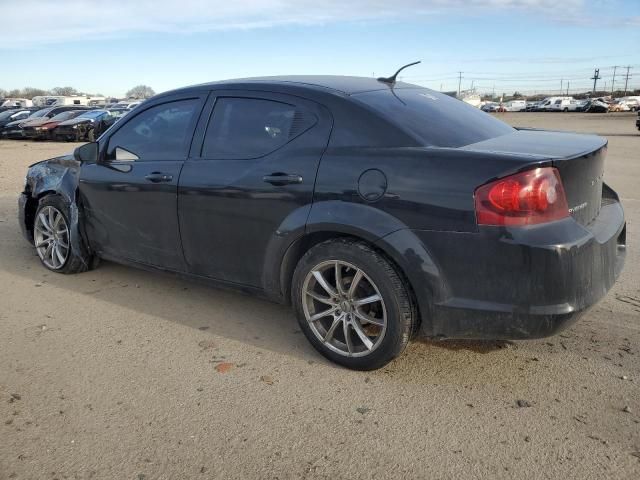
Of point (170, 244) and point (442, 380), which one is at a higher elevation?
point (170, 244)

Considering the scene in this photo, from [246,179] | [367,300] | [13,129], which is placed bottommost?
[13,129]

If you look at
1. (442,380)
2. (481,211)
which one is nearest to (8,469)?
(442,380)

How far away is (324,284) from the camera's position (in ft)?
10.9

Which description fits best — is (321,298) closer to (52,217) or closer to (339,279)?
(339,279)

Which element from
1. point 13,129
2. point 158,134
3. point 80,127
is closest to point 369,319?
point 158,134

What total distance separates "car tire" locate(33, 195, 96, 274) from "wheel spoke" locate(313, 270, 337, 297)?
258 cm

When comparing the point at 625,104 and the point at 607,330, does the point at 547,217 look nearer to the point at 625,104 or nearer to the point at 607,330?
the point at 607,330

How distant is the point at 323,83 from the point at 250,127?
0.56m

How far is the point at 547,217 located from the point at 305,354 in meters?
1.67

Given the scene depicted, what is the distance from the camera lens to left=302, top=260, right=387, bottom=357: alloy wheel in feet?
10.5

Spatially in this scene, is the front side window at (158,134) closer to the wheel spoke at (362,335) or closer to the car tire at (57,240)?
the car tire at (57,240)

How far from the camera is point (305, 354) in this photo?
3.56 m

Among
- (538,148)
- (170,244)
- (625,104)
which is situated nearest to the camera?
(538,148)

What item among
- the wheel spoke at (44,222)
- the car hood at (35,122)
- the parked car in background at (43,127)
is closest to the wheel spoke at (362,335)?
the wheel spoke at (44,222)
